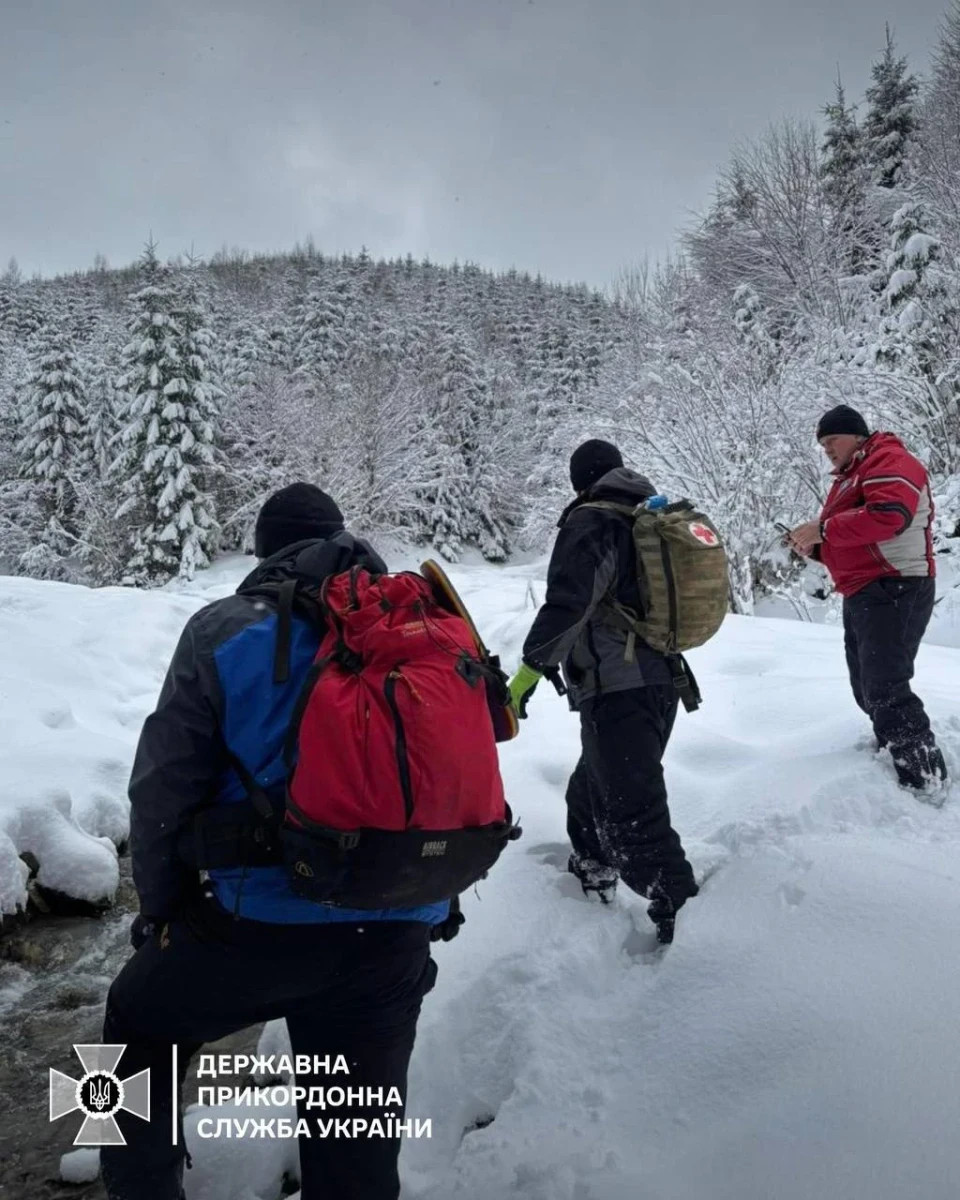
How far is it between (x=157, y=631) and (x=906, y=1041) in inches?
347

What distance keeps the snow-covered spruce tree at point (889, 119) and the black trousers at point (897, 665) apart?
20937 millimetres

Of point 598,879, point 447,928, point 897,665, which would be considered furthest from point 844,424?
point 447,928

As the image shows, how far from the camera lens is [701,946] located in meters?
2.48

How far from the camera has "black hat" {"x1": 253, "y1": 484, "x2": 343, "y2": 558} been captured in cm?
196

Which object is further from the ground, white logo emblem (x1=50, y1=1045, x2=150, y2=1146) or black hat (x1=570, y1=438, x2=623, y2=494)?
black hat (x1=570, y1=438, x2=623, y2=494)

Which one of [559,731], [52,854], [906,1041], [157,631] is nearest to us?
[906,1041]

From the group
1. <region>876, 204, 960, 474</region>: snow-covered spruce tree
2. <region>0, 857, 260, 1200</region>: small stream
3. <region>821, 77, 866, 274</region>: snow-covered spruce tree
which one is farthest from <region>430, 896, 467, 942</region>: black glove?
<region>821, 77, 866, 274</region>: snow-covered spruce tree

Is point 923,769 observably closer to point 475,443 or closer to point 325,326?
point 475,443

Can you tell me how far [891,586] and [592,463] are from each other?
5.09 ft

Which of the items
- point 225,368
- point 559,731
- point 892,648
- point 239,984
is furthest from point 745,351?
point 225,368

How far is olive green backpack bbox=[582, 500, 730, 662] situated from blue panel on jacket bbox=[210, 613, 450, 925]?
5.10 ft

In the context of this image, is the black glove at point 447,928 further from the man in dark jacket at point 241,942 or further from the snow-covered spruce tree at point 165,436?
the snow-covered spruce tree at point 165,436

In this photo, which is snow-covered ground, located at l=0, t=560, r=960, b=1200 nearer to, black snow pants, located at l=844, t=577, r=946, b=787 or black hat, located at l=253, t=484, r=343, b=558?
black snow pants, located at l=844, t=577, r=946, b=787

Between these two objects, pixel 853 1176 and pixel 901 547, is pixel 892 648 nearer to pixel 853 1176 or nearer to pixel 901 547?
pixel 901 547
